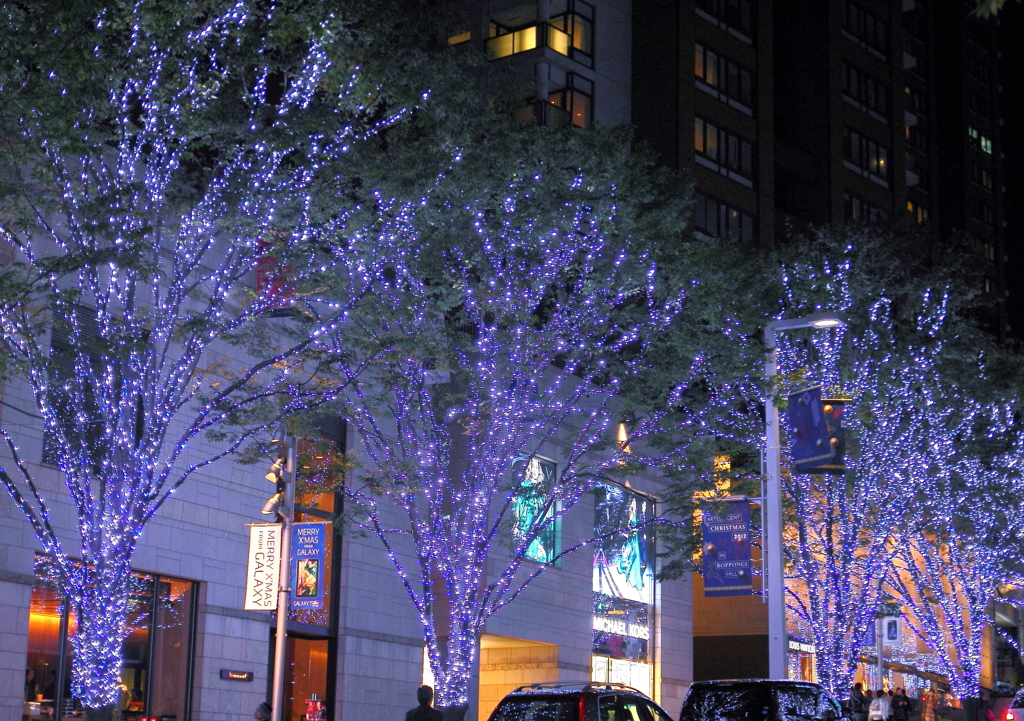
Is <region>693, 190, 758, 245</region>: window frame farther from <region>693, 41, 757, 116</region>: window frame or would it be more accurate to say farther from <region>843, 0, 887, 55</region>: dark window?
<region>843, 0, 887, 55</region>: dark window

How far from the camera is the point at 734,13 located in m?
Answer: 51.7

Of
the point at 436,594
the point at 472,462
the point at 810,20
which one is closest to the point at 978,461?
the point at 436,594

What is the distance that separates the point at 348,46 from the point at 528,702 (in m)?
8.47

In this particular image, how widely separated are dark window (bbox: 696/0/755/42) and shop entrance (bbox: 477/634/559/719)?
2861 cm

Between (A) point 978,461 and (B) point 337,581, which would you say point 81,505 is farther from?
(A) point 978,461

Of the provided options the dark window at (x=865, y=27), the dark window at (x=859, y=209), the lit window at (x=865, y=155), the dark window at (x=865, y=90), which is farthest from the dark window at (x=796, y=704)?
the dark window at (x=865, y=27)

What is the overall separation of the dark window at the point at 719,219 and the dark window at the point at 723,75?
4.70 metres

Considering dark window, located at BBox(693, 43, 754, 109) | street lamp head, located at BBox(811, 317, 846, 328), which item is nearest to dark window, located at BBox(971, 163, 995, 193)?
dark window, located at BBox(693, 43, 754, 109)

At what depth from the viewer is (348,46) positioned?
1606 centimetres

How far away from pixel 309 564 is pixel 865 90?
164 feet

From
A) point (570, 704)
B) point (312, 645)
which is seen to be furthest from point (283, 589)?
point (312, 645)

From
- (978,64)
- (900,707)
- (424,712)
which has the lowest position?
(900,707)

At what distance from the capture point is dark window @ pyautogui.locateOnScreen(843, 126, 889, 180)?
193 feet

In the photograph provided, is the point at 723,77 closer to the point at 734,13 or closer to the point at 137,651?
the point at 734,13
